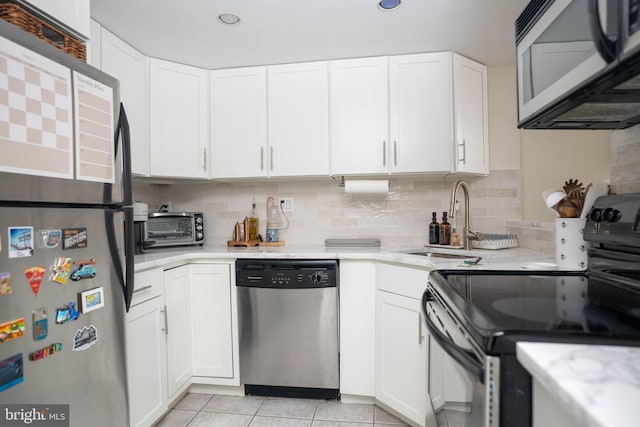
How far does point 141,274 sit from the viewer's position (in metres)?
1.67

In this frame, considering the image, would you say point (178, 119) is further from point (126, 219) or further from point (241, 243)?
point (126, 219)

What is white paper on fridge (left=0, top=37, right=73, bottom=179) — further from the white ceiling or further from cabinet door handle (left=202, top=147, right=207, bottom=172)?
cabinet door handle (left=202, top=147, right=207, bottom=172)

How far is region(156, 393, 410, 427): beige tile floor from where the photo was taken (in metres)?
1.87

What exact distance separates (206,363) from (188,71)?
2045 millimetres

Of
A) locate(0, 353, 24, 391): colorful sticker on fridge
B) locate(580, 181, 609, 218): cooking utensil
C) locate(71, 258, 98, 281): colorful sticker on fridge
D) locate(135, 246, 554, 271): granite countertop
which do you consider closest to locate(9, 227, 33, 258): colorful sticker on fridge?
locate(71, 258, 98, 281): colorful sticker on fridge

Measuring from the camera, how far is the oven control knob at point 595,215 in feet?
3.96

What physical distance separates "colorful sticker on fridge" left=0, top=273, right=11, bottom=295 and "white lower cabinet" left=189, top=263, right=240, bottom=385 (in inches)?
50.7

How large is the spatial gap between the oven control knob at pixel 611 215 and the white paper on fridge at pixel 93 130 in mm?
1815

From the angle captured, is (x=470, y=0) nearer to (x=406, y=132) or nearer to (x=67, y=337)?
(x=406, y=132)

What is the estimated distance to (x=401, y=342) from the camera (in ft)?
6.00

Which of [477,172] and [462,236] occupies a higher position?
[477,172]

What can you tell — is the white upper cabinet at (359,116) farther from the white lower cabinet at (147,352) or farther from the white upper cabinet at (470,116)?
the white lower cabinet at (147,352)

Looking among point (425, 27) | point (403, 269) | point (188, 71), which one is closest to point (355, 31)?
point (425, 27)

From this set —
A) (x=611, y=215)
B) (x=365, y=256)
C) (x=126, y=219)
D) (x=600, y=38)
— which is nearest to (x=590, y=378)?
(x=600, y=38)
